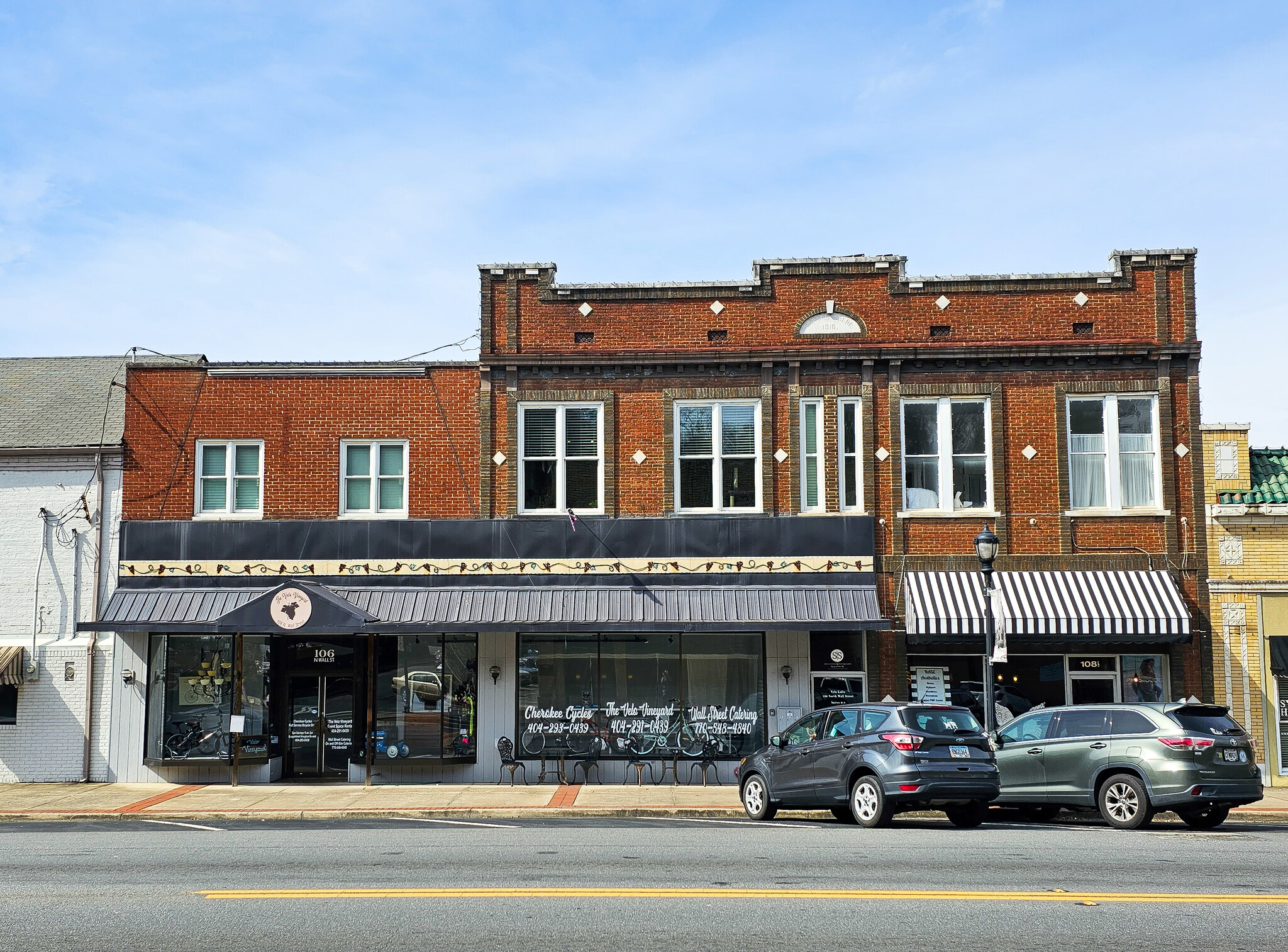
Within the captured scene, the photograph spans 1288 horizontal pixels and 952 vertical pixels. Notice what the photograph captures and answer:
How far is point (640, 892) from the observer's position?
1028 cm

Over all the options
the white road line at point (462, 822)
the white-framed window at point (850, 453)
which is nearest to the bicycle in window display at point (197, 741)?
the white road line at point (462, 822)

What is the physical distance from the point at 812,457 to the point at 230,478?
10319 millimetres

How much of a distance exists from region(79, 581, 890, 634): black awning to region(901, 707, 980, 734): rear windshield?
5288 millimetres

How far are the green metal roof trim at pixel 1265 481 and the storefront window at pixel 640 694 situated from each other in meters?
8.42

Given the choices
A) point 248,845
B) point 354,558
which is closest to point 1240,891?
point 248,845

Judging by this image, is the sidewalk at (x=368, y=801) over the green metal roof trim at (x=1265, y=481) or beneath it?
beneath

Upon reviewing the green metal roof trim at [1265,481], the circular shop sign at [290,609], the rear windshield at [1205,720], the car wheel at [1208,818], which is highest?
the green metal roof trim at [1265,481]

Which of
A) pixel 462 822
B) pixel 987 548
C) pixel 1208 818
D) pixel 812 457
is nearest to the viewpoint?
pixel 1208 818

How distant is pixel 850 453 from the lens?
22547 mm

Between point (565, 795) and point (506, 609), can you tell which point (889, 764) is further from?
point (506, 609)

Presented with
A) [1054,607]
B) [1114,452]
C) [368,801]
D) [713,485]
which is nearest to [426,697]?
[368,801]

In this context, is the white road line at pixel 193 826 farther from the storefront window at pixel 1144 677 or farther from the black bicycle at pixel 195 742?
the storefront window at pixel 1144 677

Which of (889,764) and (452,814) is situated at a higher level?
(889,764)

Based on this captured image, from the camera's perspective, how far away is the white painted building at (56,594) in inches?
872
